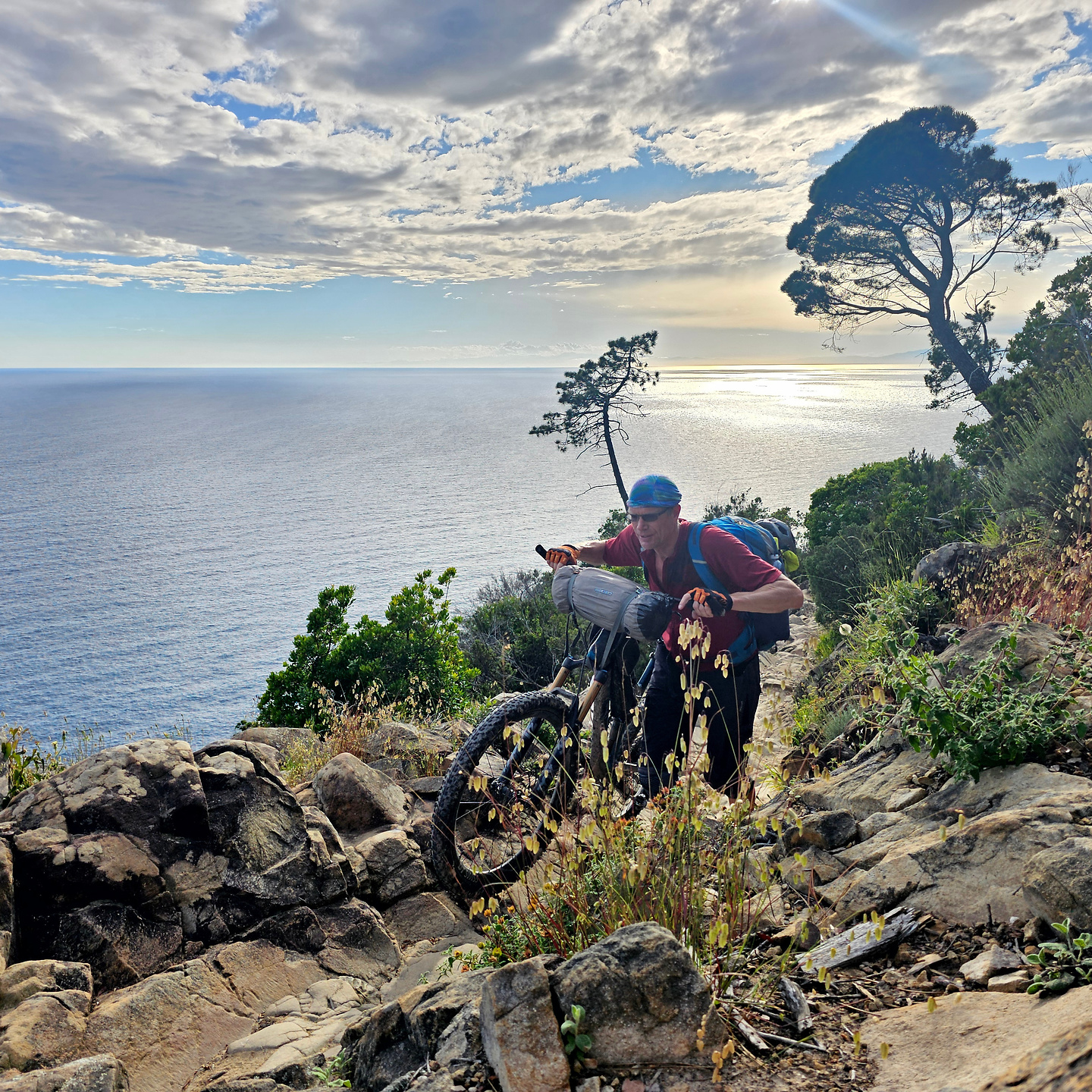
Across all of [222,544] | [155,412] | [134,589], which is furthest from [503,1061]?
[155,412]

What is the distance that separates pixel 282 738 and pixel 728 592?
587 centimetres

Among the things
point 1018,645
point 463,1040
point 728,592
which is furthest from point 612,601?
point 463,1040

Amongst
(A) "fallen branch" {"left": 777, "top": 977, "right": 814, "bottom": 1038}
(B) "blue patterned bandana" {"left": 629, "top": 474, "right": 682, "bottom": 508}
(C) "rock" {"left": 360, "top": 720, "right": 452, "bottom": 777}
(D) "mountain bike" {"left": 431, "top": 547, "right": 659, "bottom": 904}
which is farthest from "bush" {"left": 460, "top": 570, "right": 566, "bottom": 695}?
(A) "fallen branch" {"left": 777, "top": 977, "right": 814, "bottom": 1038}

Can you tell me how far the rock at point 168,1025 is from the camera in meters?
3.27

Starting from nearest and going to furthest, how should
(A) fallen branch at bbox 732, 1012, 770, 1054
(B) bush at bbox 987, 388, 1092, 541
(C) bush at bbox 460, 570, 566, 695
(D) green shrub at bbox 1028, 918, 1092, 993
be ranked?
1. (D) green shrub at bbox 1028, 918, 1092, 993
2. (A) fallen branch at bbox 732, 1012, 770, 1054
3. (B) bush at bbox 987, 388, 1092, 541
4. (C) bush at bbox 460, 570, 566, 695

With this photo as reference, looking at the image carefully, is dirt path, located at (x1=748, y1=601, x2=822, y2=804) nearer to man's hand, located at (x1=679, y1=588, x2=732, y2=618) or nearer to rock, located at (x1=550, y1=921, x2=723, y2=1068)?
man's hand, located at (x1=679, y1=588, x2=732, y2=618)

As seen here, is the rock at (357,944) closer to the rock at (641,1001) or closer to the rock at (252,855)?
the rock at (252,855)

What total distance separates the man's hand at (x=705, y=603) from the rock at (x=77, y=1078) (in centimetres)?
326

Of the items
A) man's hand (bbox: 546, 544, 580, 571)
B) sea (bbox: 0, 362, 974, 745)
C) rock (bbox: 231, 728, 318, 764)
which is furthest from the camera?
sea (bbox: 0, 362, 974, 745)

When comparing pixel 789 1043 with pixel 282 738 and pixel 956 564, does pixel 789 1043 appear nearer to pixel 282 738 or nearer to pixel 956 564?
pixel 956 564

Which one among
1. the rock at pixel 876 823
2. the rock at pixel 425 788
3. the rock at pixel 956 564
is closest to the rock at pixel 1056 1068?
the rock at pixel 876 823

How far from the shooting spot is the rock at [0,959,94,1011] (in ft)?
11.2

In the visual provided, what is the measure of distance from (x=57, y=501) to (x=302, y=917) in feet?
336

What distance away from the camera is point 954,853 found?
2.85 metres
